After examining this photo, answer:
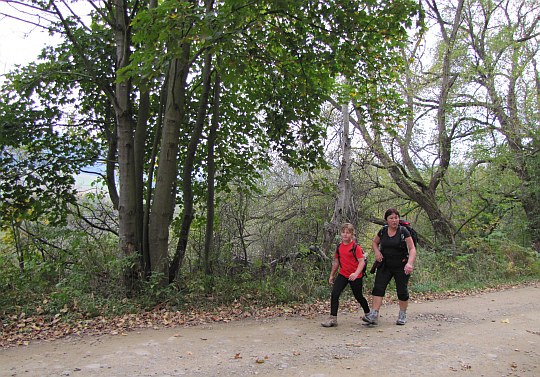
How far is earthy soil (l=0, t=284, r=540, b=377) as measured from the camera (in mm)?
4477

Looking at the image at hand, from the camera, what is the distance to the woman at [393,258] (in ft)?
21.2

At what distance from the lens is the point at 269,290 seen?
8.34 meters

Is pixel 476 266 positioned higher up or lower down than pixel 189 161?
lower down

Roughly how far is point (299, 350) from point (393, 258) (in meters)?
2.26

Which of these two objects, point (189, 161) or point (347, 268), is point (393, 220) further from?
point (189, 161)

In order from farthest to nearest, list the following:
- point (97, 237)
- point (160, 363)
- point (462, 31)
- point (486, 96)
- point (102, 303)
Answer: point (462, 31) → point (486, 96) → point (97, 237) → point (102, 303) → point (160, 363)

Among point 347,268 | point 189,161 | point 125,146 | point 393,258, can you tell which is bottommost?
point 347,268

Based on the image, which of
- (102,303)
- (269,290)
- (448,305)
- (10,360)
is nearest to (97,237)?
(102,303)

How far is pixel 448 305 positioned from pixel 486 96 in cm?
1203

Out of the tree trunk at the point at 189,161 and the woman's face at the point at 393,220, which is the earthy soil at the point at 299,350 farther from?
the tree trunk at the point at 189,161

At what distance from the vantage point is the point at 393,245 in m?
6.51

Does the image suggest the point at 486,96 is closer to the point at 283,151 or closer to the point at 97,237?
the point at 283,151

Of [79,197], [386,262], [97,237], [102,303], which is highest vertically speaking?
[79,197]

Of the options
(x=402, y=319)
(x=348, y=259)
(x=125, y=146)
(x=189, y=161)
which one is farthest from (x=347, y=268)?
(x=125, y=146)
